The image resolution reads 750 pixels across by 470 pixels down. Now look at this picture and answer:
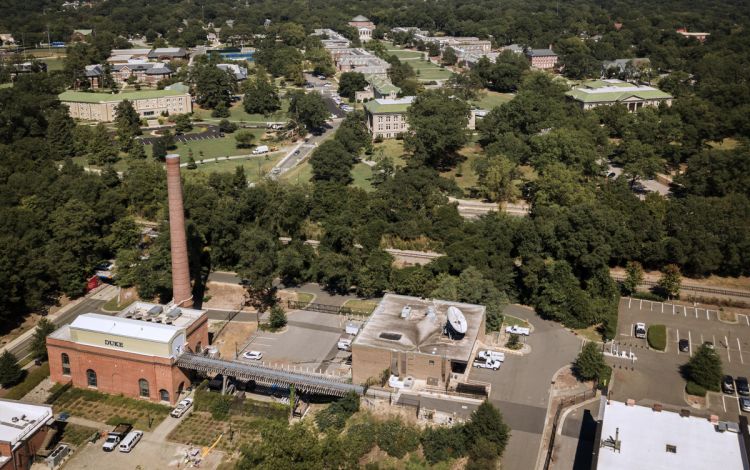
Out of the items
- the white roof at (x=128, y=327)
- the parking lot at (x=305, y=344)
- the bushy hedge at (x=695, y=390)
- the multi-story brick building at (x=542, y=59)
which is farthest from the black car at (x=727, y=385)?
the multi-story brick building at (x=542, y=59)

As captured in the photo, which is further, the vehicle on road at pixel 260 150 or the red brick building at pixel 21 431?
the vehicle on road at pixel 260 150

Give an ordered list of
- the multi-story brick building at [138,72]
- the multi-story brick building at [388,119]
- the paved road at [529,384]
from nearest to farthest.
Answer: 1. the paved road at [529,384]
2. the multi-story brick building at [388,119]
3. the multi-story brick building at [138,72]

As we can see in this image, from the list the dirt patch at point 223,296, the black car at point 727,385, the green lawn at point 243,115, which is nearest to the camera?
the black car at point 727,385

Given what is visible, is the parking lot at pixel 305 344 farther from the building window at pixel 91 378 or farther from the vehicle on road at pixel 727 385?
the vehicle on road at pixel 727 385

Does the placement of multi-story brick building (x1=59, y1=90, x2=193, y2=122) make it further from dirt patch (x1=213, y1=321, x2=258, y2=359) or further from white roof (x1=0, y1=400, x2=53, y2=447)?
white roof (x1=0, y1=400, x2=53, y2=447)

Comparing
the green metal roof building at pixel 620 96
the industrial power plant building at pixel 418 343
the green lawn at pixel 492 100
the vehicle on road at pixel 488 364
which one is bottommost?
the vehicle on road at pixel 488 364

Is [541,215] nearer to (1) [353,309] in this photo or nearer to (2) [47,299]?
(1) [353,309]

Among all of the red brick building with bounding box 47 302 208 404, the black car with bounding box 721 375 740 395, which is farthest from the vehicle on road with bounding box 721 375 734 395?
the red brick building with bounding box 47 302 208 404

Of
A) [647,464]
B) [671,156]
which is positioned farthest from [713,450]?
[671,156]

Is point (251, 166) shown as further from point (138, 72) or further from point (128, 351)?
point (138, 72)
